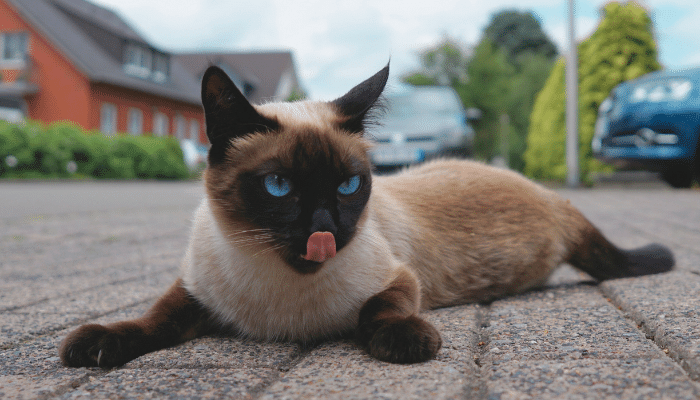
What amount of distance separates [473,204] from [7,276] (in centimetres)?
244

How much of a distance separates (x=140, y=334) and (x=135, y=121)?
23801 millimetres

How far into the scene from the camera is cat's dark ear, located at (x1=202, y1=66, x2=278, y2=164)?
1667 mm

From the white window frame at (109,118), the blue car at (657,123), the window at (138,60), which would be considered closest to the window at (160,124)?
the window at (138,60)

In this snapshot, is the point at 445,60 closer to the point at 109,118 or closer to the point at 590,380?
the point at 109,118

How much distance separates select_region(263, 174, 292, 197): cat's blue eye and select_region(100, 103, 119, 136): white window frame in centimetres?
2237

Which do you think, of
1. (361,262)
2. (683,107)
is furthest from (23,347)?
(683,107)

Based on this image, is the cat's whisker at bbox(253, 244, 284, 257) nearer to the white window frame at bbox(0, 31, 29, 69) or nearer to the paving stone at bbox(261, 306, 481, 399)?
the paving stone at bbox(261, 306, 481, 399)

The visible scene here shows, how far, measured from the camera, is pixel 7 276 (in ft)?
9.43

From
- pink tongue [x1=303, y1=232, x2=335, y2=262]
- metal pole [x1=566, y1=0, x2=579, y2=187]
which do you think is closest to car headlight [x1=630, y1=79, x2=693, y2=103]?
metal pole [x1=566, y1=0, x2=579, y2=187]

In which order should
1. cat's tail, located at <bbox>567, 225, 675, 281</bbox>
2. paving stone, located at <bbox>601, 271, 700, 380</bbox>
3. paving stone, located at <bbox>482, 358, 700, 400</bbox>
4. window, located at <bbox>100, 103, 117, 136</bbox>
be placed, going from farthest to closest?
window, located at <bbox>100, 103, 117, 136</bbox> → cat's tail, located at <bbox>567, 225, 675, 281</bbox> → paving stone, located at <bbox>601, 271, 700, 380</bbox> → paving stone, located at <bbox>482, 358, 700, 400</bbox>

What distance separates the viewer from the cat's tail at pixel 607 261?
260 cm

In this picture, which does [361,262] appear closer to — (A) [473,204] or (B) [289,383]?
(B) [289,383]

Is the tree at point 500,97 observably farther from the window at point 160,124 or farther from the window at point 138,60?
the window at point 138,60

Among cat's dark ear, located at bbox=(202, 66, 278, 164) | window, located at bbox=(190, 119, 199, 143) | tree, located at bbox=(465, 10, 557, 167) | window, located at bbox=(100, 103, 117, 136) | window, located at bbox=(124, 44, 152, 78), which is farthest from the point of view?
tree, located at bbox=(465, 10, 557, 167)
